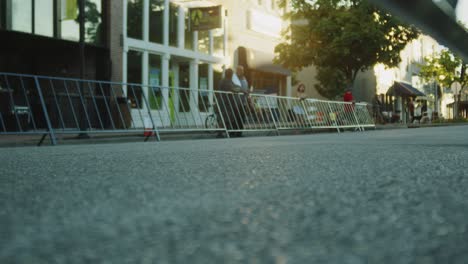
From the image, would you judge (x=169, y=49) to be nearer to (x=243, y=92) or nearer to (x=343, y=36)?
(x=343, y=36)

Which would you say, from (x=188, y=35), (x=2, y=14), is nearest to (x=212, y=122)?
(x=2, y=14)

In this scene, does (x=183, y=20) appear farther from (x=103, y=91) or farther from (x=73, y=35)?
(x=103, y=91)

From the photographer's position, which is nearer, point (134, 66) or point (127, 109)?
point (127, 109)

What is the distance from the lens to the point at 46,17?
17453 mm

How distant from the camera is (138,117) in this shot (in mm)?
10695

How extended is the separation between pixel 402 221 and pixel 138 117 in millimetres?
9778

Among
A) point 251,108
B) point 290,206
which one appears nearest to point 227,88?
point 251,108

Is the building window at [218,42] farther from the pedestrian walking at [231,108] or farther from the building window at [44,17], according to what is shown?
the pedestrian walking at [231,108]

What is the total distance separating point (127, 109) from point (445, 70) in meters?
40.0

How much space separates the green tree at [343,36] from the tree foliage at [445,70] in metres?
20.3

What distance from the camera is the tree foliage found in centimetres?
4519

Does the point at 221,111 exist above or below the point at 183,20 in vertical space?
below

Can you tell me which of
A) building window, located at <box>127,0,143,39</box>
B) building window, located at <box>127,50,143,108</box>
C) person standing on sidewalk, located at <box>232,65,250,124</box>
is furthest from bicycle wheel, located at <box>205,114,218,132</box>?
building window, located at <box>127,0,143,39</box>

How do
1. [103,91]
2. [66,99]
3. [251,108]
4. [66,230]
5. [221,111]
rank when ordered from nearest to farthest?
[66,230] → [66,99] → [103,91] → [221,111] → [251,108]
